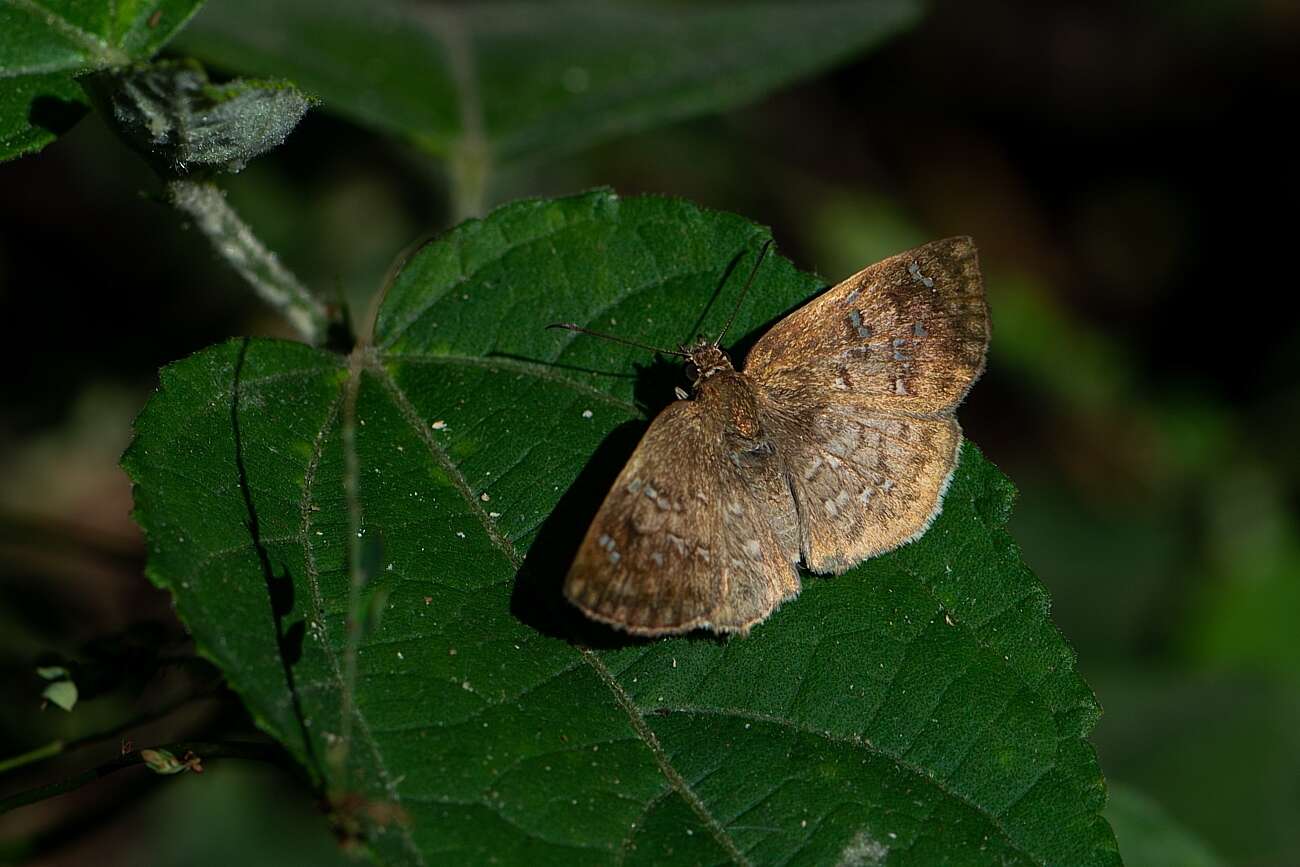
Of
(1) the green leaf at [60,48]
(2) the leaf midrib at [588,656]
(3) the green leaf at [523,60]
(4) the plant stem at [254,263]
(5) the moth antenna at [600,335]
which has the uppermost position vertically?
(3) the green leaf at [523,60]

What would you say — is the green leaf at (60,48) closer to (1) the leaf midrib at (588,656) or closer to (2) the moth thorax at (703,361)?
(1) the leaf midrib at (588,656)

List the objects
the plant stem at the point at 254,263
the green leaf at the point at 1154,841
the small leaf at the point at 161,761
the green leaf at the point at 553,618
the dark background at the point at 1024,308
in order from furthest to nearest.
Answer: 1. the dark background at the point at 1024,308
2. the green leaf at the point at 1154,841
3. the plant stem at the point at 254,263
4. the small leaf at the point at 161,761
5. the green leaf at the point at 553,618

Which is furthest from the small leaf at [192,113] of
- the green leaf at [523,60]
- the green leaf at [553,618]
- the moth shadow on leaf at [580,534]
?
the green leaf at [523,60]

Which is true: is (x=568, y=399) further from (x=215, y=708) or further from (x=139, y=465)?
(x=215, y=708)

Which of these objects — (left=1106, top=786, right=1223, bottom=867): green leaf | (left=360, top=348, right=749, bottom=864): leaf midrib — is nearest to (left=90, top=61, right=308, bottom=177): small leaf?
(left=360, top=348, right=749, bottom=864): leaf midrib

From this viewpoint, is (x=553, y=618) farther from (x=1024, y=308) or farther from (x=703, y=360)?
(x=1024, y=308)
